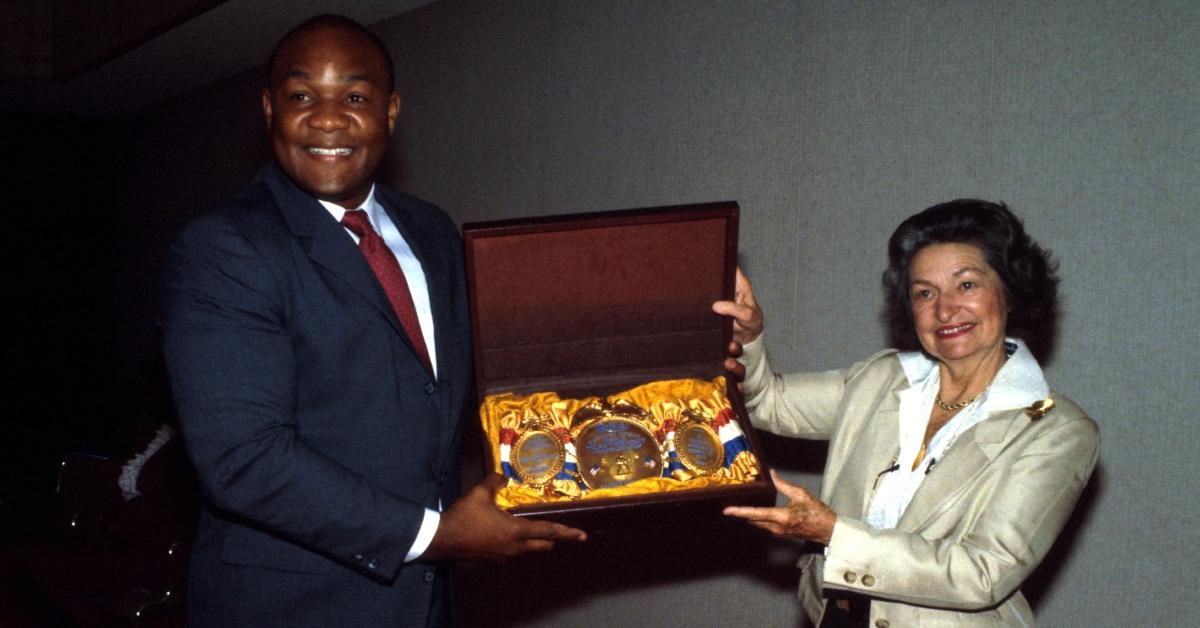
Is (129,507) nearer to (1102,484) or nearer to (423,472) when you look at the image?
(423,472)

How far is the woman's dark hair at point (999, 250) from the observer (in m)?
2.02

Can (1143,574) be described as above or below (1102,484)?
below

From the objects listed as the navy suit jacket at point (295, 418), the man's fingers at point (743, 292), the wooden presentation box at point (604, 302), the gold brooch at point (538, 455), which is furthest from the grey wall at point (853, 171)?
the navy suit jacket at point (295, 418)

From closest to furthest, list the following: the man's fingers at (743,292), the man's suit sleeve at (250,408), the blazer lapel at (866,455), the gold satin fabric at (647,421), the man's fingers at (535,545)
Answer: the man's suit sleeve at (250,408) → the man's fingers at (535,545) → the gold satin fabric at (647,421) → the blazer lapel at (866,455) → the man's fingers at (743,292)

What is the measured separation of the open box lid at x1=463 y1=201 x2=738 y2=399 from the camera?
205 centimetres

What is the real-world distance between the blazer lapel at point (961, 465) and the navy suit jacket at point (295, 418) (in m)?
1.00

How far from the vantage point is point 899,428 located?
2115 mm

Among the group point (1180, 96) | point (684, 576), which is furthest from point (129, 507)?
point (1180, 96)

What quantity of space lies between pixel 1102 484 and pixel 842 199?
1102 millimetres

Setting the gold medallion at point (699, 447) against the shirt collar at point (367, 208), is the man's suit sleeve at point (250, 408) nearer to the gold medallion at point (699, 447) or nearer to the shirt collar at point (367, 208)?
the shirt collar at point (367, 208)

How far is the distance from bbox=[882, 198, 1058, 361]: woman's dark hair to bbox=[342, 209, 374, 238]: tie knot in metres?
1.20

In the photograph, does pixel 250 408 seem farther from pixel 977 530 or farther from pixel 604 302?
pixel 977 530

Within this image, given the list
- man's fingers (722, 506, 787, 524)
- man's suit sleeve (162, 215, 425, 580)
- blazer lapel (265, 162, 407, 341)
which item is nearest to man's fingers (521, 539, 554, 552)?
man's suit sleeve (162, 215, 425, 580)

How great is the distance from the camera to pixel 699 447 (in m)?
2.07
